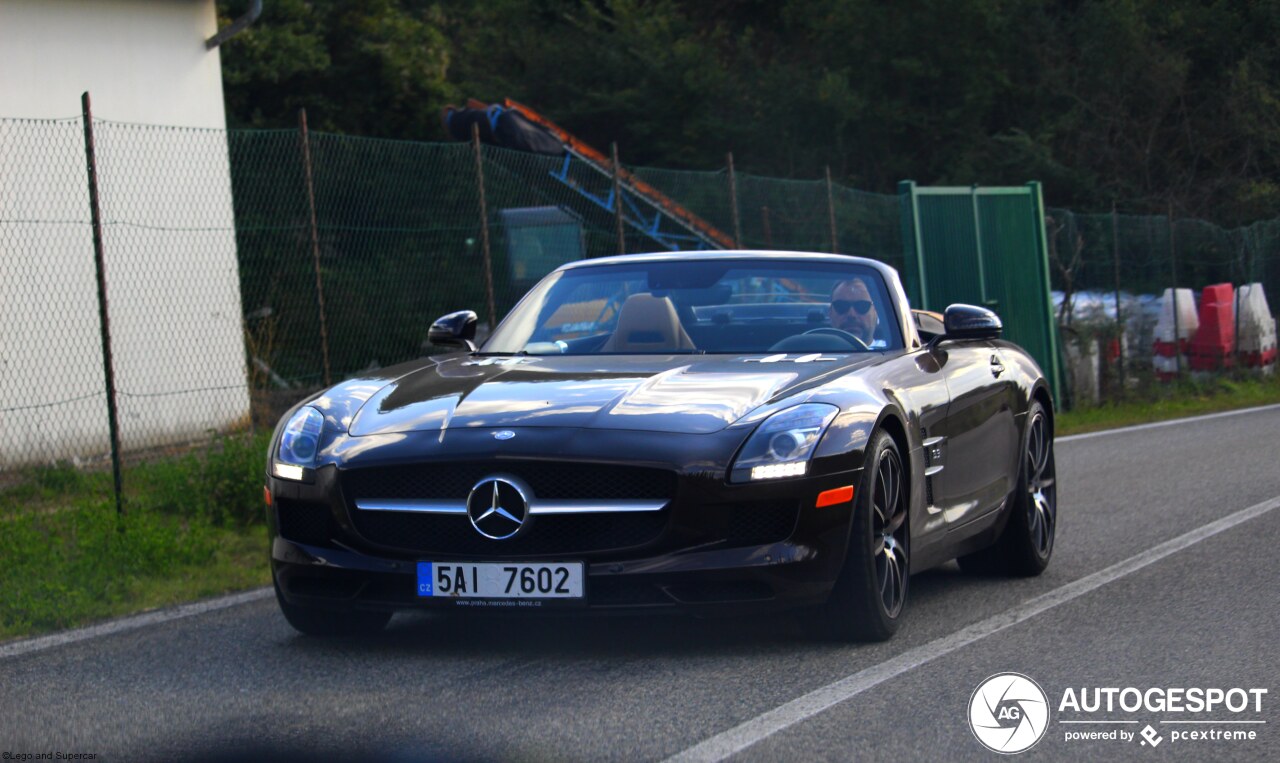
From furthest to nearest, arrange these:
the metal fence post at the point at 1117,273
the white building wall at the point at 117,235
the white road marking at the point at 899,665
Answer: the metal fence post at the point at 1117,273 → the white building wall at the point at 117,235 → the white road marking at the point at 899,665

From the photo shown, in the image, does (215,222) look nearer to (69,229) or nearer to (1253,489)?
(69,229)

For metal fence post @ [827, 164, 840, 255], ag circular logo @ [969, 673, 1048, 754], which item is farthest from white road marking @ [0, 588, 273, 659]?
metal fence post @ [827, 164, 840, 255]

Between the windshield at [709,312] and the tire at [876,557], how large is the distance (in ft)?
2.88

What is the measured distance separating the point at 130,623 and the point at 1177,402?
17.1 metres

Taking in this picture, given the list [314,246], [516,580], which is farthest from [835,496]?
[314,246]

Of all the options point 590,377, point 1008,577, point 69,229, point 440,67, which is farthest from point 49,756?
point 440,67

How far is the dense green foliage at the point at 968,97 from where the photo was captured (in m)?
38.7

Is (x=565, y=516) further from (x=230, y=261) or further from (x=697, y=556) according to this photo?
(x=230, y=261)

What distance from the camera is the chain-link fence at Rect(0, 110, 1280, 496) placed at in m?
12.3

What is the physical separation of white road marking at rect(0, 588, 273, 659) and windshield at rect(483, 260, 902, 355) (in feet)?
5.22

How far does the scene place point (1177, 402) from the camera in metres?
21.8

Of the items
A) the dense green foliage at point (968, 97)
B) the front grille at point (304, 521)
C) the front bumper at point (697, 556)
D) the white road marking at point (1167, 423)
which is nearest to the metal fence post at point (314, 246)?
the front grille at point (304, 521)

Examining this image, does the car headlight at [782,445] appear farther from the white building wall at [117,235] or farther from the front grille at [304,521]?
the white building wall at [117,235]

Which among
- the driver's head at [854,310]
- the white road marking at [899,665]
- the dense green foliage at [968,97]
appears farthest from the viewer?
the dense green foliage at [968,97]
